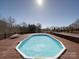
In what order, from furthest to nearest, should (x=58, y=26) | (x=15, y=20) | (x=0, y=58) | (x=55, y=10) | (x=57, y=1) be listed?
(x=15, y=20)
(x=58, y=26)
(x=55, y=10)
(x=57, y=1)
(x=0, y=58)

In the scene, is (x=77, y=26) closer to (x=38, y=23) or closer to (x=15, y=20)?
(x=38, y=23)

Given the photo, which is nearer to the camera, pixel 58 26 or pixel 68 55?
pixel 68 55

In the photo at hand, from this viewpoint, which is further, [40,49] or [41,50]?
[40,49]

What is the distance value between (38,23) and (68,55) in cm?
2471

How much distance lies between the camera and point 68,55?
600cm

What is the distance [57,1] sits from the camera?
16.3 meters

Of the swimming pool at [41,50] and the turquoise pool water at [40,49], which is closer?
the swimming pool at [41,50]

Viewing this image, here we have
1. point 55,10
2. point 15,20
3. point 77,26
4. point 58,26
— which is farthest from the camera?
point 15,20

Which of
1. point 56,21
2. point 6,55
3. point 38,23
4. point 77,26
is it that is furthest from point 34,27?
point 6,55

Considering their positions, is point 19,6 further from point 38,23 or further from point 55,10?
point 38,23

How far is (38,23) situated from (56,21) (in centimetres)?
461

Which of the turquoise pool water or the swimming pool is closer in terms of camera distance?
the swimming pool

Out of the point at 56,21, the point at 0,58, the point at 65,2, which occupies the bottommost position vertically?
the point at 0,58

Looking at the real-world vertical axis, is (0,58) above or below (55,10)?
below
